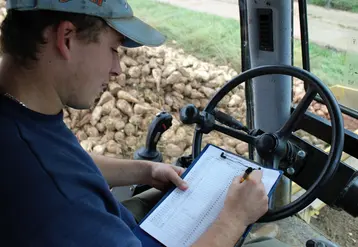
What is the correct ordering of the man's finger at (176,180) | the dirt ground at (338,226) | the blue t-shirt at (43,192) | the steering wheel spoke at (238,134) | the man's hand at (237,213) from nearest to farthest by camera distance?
the blue t-shirt at (43,192) < the man's hand at (237,213) < the man's finger at (176,180) < the steering wheel spoke at (238,134) < the dirt ground at (338,226)

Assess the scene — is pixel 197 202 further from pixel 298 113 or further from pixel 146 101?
pixel 146 101

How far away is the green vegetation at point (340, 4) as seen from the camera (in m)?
1.41

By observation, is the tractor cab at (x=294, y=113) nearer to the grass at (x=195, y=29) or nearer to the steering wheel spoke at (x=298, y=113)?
the steering wheel spoke at (x=298, y=113)

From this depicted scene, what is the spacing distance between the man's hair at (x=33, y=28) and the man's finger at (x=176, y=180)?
22.6 inches

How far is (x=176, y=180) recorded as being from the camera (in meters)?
1.20

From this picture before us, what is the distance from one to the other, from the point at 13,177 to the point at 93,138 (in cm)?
216

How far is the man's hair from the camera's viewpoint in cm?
73

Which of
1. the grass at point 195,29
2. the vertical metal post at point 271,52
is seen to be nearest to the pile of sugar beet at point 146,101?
the grass at point 195,29

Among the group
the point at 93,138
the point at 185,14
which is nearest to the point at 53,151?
the point at 93,138

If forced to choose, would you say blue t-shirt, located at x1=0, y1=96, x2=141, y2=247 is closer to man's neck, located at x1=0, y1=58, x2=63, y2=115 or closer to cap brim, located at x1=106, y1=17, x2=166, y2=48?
man's neck, located at x1=0, y1=58, x2=63, y2=115

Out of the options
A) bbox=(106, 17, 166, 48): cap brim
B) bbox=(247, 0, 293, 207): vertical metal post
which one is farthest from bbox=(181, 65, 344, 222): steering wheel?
bbox=(106, 17, 166, 48): cap brim

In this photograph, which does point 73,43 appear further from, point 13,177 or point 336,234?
point 336,234

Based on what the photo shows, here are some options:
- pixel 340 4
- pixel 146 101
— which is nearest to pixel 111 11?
pixel 340 4

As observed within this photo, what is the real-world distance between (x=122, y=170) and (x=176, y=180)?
205 millimetres
